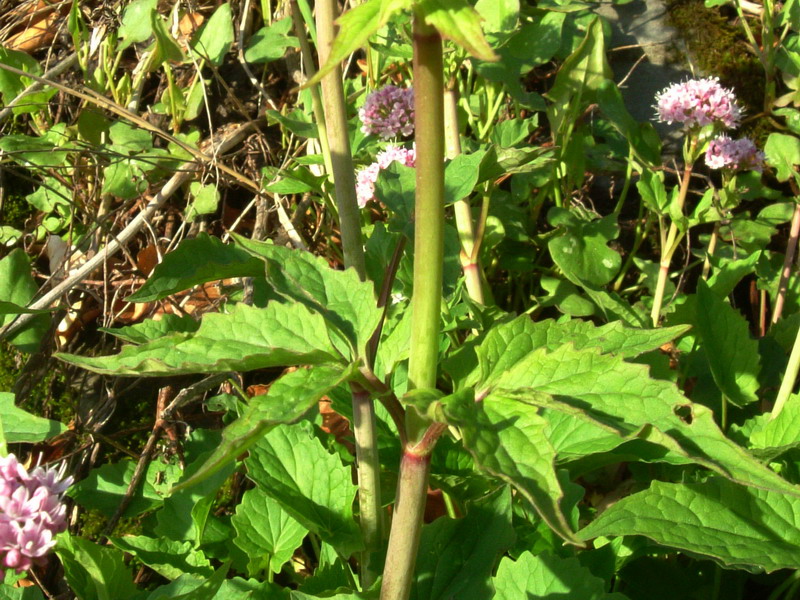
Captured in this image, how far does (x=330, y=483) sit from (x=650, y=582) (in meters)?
0.62

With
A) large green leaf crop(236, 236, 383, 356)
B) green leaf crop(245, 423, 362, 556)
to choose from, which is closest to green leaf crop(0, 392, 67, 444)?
green leaf crop(245, 423, 362, 556)

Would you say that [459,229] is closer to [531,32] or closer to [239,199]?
[531,32]

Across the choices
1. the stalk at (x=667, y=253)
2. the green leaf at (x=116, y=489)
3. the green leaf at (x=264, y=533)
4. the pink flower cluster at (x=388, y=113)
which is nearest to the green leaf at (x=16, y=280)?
the green leaf at (x=116, y=489)

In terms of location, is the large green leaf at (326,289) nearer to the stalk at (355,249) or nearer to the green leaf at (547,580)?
the stalk at (355,249)

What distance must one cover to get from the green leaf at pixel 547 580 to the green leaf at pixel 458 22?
2.73 feet

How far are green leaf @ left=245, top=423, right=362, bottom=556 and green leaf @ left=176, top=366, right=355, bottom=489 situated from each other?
451 mm

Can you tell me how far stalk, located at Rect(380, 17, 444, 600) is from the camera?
2.54 ft

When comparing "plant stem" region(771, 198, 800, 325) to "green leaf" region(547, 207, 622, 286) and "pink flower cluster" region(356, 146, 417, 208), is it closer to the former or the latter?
"green leaf" region(547, 207, 622, 286)

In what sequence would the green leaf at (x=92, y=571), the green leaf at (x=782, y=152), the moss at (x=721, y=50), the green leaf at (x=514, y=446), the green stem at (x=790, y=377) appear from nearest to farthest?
the green leaf at (x=514, y=446) < the green leaf at (x=92, y=571) < the green stem at (x=790, y=377) < the green leaf at (x=782, y=152) < the moss at (x=721, y=50)

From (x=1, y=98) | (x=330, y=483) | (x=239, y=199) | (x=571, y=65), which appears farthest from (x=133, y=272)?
(x=571, y=65)

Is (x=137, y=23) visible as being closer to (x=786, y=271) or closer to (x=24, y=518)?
(x=24, y=518)

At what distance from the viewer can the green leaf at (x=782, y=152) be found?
7.20 ft

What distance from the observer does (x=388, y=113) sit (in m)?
2.07

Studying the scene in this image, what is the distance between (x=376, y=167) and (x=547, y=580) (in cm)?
106
